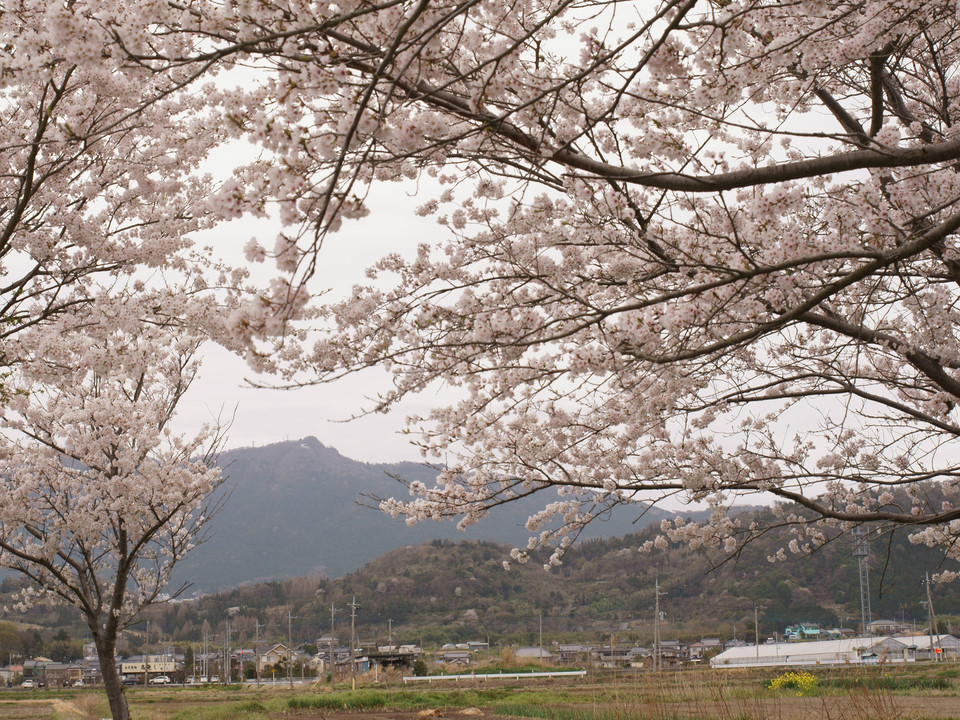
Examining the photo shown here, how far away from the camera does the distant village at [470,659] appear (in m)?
45.8

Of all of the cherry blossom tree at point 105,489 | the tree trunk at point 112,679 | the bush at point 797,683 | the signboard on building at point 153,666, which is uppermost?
the cherry blossom tree at point 105,489

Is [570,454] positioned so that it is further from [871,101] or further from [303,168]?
[303,168]

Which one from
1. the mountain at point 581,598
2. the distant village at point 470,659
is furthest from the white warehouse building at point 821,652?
the mountain at point 581,598

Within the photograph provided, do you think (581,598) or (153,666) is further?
(581,598)

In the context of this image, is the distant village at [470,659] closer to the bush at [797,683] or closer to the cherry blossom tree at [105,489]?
the bush at [797,683]

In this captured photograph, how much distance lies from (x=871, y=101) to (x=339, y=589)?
333ft

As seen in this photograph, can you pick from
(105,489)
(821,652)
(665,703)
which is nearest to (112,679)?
(105,489)

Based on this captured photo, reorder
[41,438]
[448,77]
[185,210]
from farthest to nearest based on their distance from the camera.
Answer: [41,438] < [185,210] < [448,77]

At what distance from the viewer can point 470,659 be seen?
2312 inches

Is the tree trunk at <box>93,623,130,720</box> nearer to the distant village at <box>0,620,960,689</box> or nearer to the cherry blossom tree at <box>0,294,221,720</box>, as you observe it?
the cherry blossom tree at <box>0,294,221,720</box>

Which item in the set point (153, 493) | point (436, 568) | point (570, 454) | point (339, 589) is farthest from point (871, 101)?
point (339, 589)

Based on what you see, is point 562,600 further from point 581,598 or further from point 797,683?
point 797,683

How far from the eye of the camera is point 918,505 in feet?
25.9

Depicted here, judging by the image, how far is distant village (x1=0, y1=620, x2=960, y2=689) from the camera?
45.8m
